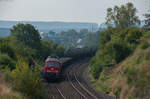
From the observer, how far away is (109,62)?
36.1m

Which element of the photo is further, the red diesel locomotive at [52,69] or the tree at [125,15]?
the tree at [125,15]

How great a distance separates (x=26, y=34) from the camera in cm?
6247

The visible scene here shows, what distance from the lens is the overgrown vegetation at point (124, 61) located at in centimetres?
2209

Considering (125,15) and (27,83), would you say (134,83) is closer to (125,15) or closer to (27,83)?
(27,83)

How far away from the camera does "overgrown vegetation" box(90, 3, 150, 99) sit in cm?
2209

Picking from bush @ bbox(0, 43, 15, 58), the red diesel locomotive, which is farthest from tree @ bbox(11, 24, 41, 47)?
the red diesel locomotive

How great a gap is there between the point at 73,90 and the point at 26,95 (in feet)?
26.5

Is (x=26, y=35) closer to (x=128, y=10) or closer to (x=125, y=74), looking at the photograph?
(x=128, y=10)

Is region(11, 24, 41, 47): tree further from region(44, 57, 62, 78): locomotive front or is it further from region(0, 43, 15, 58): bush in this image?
region(44, 57, 62, 78): locomotive front

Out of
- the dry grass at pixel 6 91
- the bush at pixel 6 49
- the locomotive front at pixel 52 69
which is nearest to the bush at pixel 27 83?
the dry grass at pixel 6 91

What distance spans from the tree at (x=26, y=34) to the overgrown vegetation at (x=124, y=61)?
730 inches

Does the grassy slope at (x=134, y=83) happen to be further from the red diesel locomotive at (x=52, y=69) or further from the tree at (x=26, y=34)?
the tree at (x=26, y=34)

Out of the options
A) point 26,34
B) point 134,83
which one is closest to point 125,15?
point 26,34

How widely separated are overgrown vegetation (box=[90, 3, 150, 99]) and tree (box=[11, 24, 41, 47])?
18552 mm
